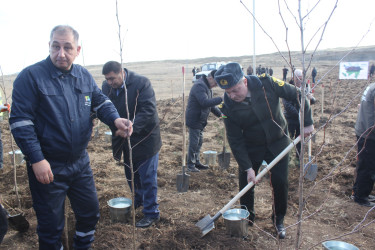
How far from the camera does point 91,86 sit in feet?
8.14

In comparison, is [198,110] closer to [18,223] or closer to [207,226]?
[207,226]

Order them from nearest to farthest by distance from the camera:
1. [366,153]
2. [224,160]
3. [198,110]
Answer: [366,153] → [198,110] → [224,160]

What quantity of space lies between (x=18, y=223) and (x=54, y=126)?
166 cm

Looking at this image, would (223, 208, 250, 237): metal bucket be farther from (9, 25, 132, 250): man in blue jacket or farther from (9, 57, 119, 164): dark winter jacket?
(9, 57, 119, 164): dark winter jacket

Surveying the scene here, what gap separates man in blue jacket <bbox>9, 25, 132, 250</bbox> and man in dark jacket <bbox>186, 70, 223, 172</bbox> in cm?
280

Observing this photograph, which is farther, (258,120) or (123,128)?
(258,120)

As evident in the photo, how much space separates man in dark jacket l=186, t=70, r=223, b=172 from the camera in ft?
16.5

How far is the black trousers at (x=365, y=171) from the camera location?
3.82m

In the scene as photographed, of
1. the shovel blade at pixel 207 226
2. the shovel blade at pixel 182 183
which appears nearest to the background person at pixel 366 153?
the shovel blade at pixel 207 226

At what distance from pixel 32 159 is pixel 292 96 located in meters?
2.39

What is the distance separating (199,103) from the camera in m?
5.13

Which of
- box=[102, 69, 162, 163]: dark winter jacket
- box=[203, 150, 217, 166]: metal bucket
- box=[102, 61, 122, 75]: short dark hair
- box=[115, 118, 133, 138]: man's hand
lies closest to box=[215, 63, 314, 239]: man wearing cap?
box=[102, 69, 162, 163]: dark winter jacket

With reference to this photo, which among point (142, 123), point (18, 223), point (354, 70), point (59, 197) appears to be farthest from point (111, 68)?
point (354, 70)

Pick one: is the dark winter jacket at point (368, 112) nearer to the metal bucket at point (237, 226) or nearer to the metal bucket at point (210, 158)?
the metal bucket at point (237, 226)
